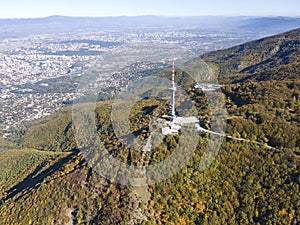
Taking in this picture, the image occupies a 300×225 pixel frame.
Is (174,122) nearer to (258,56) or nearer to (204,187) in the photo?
(204,187)

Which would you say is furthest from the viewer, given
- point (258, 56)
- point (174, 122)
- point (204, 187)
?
point (258, 56)

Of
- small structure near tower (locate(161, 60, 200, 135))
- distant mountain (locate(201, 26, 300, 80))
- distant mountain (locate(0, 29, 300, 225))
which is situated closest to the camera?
distant mountain (locate(0, 29, 300, 225))

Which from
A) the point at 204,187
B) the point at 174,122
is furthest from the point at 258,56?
the point at 204,187

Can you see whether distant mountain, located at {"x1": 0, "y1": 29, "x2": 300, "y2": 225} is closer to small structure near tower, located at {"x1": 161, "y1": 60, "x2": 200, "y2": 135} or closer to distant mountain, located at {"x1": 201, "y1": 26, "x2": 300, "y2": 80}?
small structure near tower, located at {"x1": 161, "y1": 60, "x2": 200, "y2": 135}

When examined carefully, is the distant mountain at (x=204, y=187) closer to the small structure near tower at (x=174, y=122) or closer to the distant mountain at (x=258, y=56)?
the small structure near tower at (x=174, y=122)

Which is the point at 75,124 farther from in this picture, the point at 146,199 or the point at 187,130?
the point at 146,199

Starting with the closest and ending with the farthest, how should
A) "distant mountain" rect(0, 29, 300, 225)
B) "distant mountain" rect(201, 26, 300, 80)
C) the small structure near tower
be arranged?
"distant mountain" rect(0, 29, 300, 225) < the small structure near tower < "distant mountain" rect(201, 26, 300, 80)

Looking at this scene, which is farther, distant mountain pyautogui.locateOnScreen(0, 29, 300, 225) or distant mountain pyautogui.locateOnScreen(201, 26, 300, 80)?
distant mountain pyautogui.locateOnScreen(201, 26, 300, 80)

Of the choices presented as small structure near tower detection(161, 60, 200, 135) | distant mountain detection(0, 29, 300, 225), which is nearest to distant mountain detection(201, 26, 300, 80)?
distant mountain detection(0, 29, 300, 225)

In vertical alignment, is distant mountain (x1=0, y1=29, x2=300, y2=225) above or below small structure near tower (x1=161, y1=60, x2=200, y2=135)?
below

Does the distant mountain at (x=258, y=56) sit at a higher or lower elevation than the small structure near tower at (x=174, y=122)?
lower

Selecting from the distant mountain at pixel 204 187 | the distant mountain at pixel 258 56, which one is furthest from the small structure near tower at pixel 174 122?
the distant mountain at pixel 258 56

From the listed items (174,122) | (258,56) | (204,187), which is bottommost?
(258,56)
